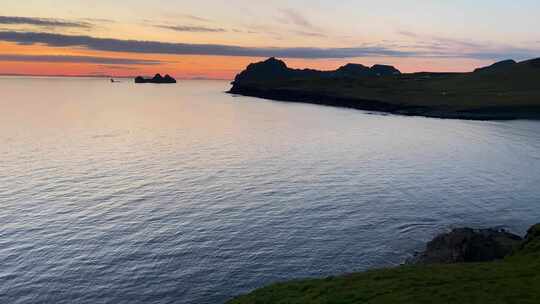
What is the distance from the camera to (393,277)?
31656 mm

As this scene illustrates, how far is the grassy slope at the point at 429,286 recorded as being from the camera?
1031 inches

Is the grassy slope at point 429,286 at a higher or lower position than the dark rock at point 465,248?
higher

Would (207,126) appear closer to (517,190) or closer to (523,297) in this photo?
(517,190)

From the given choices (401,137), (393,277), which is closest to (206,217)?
(393,277)

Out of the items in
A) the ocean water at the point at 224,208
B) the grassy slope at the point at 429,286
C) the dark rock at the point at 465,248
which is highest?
the grassy slope at the point at 429,286

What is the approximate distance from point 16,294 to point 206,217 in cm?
2355

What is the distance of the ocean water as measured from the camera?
135ft

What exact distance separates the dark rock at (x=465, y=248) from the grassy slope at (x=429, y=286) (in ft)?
16.1

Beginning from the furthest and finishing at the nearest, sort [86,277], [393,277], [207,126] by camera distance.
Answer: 1. [207,126]
2. [86,277]
3. [393,277]

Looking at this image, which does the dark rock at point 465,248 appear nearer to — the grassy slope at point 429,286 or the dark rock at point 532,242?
the dark rock at point 532,242

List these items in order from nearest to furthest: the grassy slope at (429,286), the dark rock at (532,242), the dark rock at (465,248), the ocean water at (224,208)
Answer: the grassy slope at (429,286)
the dark rock at (532,242)
the dark rock at (465,248)
the ocean water at (224,208)

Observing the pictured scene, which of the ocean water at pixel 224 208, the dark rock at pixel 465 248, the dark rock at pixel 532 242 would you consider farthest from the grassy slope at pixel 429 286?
the ocean water at pixel 224 208

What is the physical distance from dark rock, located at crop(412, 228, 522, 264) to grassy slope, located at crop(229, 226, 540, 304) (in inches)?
193

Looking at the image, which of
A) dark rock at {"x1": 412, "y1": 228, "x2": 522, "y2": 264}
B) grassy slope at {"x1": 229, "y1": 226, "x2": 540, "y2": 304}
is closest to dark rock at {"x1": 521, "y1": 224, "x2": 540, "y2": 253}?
grassy slope at {"x1": 229, "y1": 226, "x2": 540, "y2": 304}
